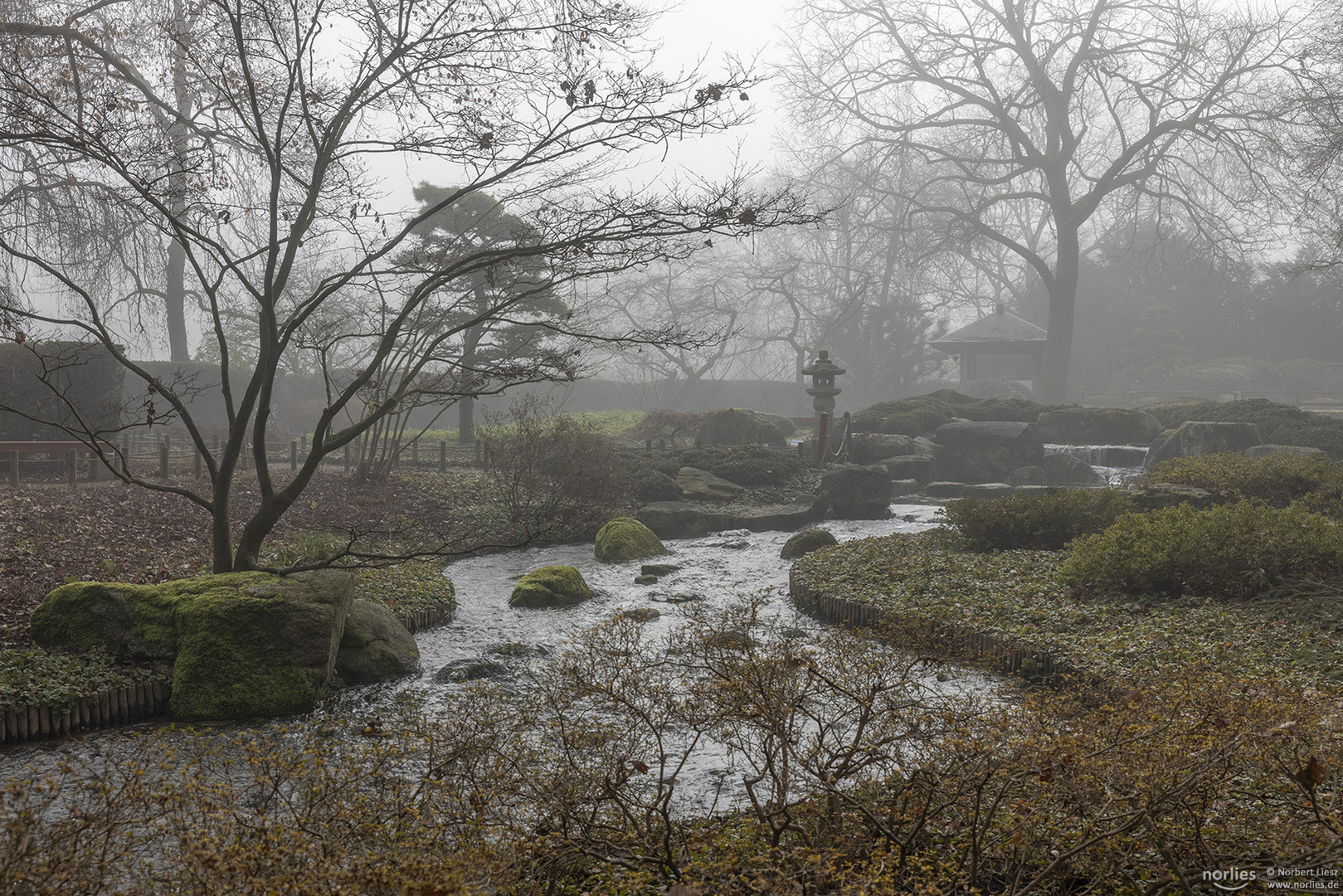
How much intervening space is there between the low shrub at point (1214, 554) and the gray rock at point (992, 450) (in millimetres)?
13204

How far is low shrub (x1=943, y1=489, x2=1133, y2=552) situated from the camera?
10242 mm

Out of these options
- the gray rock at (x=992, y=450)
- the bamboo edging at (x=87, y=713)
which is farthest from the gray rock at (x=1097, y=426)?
the bamboo edging at (x=87, y=713)

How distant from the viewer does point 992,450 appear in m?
21.5

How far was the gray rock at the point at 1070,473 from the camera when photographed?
65.5ft

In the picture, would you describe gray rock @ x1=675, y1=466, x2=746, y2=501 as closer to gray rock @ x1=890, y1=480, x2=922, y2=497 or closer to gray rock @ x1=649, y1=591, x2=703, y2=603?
gray rock @ x1=890, y1=480, x2=922, y2=497

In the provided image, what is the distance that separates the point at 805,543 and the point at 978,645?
17.1ft

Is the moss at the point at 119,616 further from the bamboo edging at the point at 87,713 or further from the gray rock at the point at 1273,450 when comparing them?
the gray rock at the point at 1273,450

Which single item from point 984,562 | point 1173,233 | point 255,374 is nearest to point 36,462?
point 255,374

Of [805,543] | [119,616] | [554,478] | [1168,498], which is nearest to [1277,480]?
[1168,498]

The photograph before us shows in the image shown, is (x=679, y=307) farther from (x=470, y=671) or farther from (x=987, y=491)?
(x=470, y=671)

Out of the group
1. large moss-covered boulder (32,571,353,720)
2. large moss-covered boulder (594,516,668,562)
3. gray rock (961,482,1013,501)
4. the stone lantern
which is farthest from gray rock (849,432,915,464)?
large moss-covered boulder (32,571,353,720)

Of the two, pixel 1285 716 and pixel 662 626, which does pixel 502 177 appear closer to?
pixel 662 626

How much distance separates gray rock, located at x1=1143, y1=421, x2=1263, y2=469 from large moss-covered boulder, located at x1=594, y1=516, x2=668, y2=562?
11812mm

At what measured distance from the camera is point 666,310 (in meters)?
41.5
